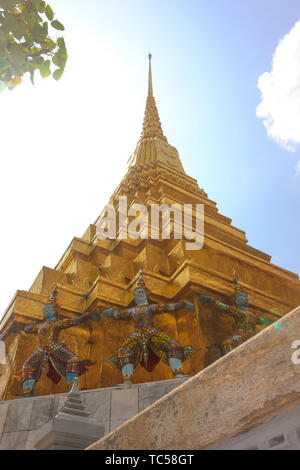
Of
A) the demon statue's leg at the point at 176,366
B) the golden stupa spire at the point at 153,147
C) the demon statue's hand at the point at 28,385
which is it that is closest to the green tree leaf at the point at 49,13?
the demon statue's leg at the point at 176,366

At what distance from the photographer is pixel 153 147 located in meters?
25.9

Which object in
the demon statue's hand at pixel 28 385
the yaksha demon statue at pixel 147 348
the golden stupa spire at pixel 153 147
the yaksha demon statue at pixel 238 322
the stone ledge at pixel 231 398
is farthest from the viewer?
the golden stupa spire at pixel 153 147

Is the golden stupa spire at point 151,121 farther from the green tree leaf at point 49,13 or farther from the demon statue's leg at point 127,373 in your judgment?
the green tree leaf at point 49,13

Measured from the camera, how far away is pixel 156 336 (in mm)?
7906

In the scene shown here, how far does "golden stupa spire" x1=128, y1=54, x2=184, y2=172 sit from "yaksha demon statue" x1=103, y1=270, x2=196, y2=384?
51.1 ft

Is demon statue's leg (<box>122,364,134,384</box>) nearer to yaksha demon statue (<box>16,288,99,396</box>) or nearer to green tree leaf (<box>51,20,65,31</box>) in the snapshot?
yaksha demon statue (<box>16,288,99,396</box>)

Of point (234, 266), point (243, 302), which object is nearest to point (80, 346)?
point (243, 302)

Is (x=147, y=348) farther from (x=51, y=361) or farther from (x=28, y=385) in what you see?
(x=28, y=385)

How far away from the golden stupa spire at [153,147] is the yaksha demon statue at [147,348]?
15.6 m

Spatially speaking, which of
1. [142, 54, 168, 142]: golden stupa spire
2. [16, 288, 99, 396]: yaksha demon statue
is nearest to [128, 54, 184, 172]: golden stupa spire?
[142, 54, 168, 142]: golden stupa spire

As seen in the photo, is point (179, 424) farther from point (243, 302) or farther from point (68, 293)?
point (68, 293)

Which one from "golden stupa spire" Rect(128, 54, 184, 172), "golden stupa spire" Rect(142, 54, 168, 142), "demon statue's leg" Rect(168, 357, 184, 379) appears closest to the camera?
"demon statue's leg" Rect(168, 357, 184, 379)

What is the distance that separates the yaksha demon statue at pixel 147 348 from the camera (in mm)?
7625

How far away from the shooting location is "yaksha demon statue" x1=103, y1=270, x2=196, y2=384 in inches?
300
